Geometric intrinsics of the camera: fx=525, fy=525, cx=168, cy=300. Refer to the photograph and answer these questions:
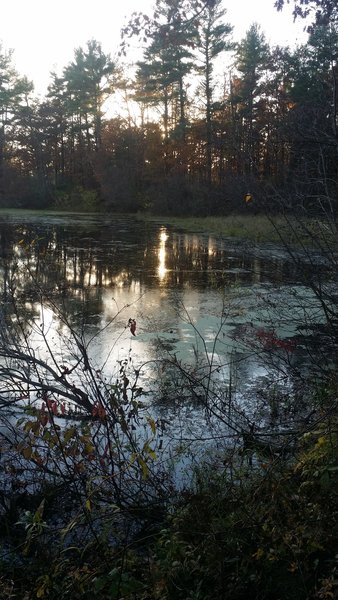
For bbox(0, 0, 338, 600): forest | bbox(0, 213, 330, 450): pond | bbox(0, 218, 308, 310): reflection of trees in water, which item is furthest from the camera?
bbox(0, 218, 308, 310): reflection of trees in water

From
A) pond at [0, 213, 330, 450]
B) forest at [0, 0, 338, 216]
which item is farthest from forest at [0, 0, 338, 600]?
forest at [0, 0, 338, 216]

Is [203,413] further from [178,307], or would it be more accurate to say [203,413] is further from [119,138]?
[119,138]

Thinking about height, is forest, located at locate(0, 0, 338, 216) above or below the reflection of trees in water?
above

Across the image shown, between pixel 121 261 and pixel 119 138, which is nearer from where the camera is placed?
pixel 121 261

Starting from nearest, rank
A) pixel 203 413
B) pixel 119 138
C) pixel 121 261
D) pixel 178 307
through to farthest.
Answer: pixel 203 413, pixel 178 307, pixel 121 261, pixel 119 138

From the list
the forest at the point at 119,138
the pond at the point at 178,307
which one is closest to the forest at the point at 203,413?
the pond at the point at 178,307

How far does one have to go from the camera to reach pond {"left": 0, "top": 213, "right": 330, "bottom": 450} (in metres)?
5.21

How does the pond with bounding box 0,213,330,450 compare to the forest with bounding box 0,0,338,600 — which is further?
the pond with bounding box 0,213,330,450

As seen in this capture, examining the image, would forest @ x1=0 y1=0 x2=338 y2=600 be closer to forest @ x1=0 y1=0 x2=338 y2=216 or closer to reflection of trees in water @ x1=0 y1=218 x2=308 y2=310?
reflection of trees in water @ x1=0 y1=218 x2=308 y2=310

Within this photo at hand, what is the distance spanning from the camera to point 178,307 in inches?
351

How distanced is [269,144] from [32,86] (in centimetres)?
5676

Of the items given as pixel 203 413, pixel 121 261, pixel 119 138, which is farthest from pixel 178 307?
pixel 119 138

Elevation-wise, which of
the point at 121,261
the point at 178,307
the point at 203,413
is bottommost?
the point at 203,413

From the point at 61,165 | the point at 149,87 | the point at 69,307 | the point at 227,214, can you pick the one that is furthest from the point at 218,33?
the point at 69,307
